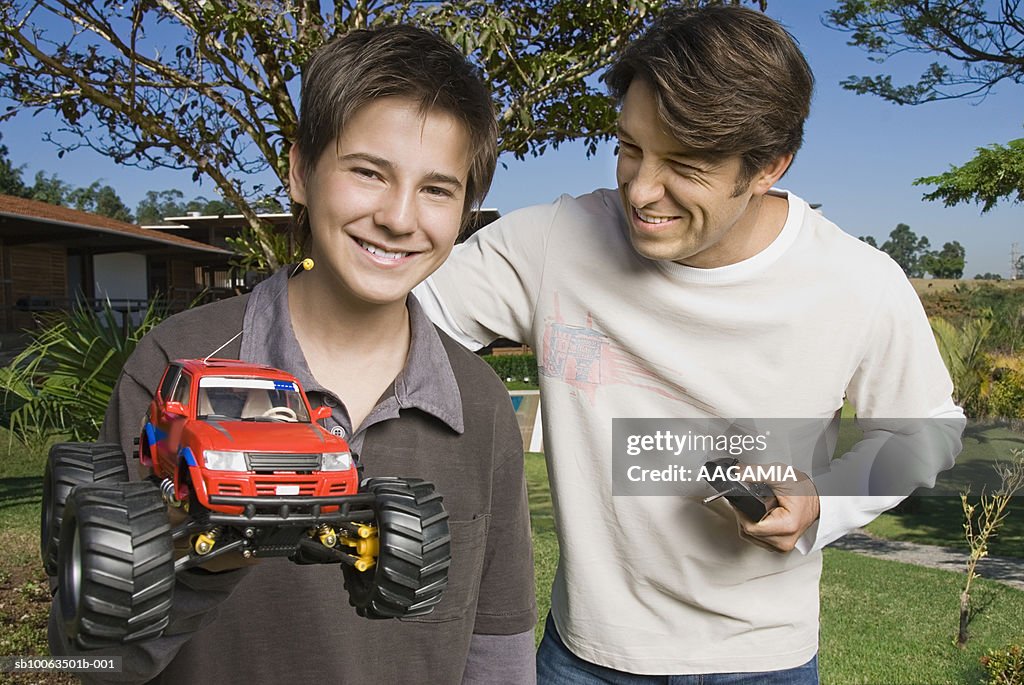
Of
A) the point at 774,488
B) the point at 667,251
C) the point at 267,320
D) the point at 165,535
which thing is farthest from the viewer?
the point at 667,251

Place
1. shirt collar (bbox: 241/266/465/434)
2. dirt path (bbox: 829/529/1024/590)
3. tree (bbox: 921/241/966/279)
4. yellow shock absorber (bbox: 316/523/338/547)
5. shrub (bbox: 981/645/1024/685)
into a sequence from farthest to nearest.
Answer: tree (bbox: 921/241/966/279)
dirt path (bbox: 829/529/1024/590)
shrub (bbox: 981/645/1024/685)
shirt collar (bbox: 241/266/465/434)
yellow shock absorber (bbox: 316/523/338/547)

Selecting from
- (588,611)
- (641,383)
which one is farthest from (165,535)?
(588,611)

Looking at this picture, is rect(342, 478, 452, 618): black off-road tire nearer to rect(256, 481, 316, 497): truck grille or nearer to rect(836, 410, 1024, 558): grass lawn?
rect(256, 481, 316, 497): truck grille

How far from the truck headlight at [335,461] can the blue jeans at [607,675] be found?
203 centimetres

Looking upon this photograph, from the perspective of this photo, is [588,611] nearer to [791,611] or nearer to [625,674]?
[625,674]

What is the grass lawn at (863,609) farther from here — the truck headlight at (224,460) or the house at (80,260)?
the truck headlight at (224,460)

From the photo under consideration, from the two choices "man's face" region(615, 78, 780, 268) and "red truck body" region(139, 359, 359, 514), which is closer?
"red truck body" region(139, 359, 359, 514)

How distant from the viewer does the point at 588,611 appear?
2.78 metres

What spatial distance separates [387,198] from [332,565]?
693mm

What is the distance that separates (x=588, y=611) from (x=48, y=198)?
215 feet

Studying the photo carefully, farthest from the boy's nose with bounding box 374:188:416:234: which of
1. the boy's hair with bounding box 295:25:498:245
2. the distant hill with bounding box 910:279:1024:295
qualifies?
the distant hill with bounding box 910:279:1024:295

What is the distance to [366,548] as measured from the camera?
1066 mm

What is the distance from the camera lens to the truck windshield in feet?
3.71

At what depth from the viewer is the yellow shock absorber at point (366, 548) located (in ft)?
3.49
